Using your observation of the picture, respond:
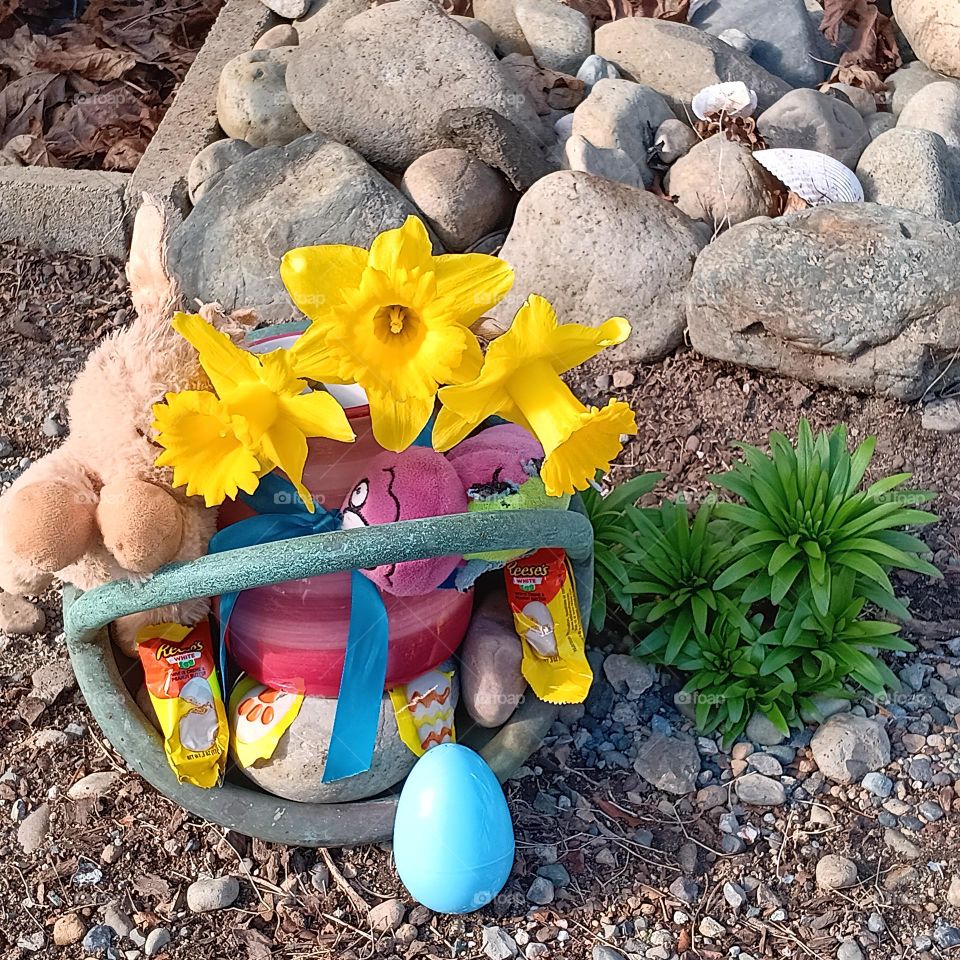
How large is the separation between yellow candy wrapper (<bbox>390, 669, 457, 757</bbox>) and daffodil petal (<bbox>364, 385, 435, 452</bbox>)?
681mm

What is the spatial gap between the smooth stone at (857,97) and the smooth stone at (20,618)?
11.0ft

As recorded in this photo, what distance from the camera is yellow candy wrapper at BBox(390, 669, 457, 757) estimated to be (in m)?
2.12

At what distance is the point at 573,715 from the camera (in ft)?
8.13

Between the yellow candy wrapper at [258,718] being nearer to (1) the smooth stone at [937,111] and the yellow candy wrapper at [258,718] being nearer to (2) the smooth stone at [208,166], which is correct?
(2) the smooth stone at [208,166]

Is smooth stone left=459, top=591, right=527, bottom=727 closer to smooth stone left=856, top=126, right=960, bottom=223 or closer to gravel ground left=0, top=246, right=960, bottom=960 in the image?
gravel ground left=0, top=246, right=960, bottom=960

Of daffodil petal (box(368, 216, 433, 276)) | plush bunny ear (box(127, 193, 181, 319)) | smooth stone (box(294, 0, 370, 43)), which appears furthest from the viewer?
smooth stone (box(294, 0, 370, 43))

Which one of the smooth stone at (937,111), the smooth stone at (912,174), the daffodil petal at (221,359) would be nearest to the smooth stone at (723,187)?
the smooth stone at (912,174)

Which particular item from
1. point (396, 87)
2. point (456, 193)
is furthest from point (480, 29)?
point (456, 193)

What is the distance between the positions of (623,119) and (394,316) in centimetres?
241

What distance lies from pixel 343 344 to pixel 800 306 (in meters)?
1.86

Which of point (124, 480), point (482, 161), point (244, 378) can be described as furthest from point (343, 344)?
point (482, 161)

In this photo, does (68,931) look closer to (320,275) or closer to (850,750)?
(320,275)

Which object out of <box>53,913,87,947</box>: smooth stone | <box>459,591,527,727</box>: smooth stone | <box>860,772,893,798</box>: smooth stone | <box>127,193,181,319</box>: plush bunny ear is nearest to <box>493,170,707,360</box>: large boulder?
<box>459,591,527,727</box>: smooth stone

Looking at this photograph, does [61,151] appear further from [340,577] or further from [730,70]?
[340,577]
